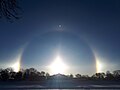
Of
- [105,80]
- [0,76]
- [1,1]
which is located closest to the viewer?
[1,1]

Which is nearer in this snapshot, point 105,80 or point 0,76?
point 0,76

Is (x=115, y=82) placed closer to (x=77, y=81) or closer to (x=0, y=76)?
(x=77, y=81)

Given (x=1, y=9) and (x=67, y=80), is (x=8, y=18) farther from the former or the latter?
(x=67, y=80)

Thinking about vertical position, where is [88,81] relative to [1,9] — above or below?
above

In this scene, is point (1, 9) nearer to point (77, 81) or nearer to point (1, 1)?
point (1, 1)

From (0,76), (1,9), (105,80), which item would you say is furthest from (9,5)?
(105,80)

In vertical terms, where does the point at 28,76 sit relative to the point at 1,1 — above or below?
above

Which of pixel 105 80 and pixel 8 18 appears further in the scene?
pixel 105 80

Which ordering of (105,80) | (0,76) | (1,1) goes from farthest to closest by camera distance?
1. (105,80)
2. (0,76)
3. (1,1)

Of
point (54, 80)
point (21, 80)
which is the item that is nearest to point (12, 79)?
point (21, 80)
